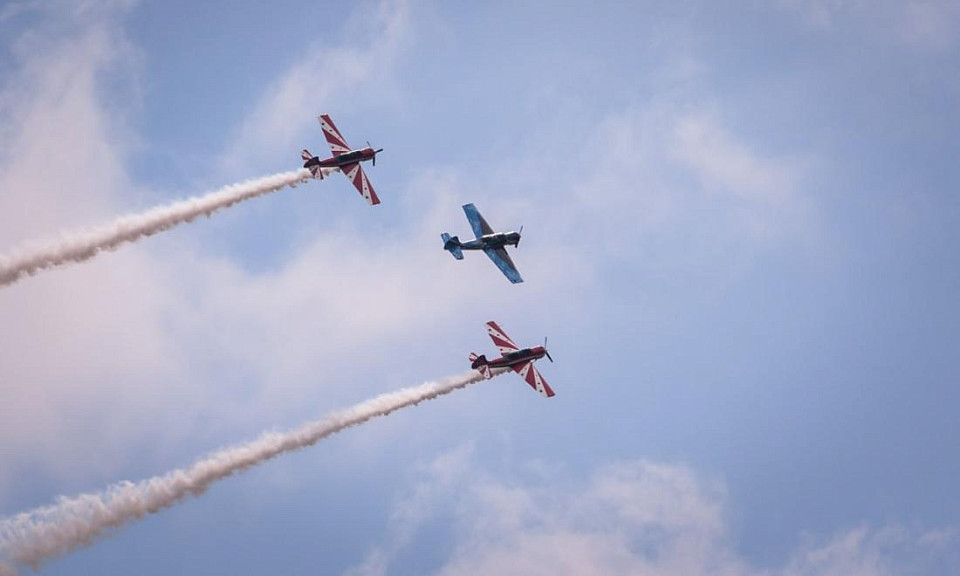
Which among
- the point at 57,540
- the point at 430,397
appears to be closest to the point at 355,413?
the point at 430,397

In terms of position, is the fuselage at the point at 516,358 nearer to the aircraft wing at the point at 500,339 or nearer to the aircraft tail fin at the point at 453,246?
the aircraft wing at the point at 500,339

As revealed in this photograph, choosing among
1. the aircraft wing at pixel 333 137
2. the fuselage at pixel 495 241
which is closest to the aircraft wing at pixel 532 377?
the fuselage at pixel 495 241

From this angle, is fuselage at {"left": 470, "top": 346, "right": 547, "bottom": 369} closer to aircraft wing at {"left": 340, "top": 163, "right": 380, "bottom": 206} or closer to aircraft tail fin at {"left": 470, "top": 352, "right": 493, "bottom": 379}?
aircraft tail fin at {"left": 470, "top": 352, "right": 493, "bottom": 379}

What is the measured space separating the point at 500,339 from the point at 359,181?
16.3m

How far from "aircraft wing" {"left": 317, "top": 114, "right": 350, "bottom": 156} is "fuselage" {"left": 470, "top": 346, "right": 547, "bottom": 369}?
20.1m

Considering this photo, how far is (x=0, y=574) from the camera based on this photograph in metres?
90.0

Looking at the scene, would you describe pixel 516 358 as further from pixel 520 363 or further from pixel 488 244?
pixel 488 244

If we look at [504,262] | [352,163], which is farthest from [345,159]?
[504,262]

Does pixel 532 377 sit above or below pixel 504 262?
below

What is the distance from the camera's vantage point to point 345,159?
362 feet

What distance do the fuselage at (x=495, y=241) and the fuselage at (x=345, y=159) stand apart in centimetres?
1005

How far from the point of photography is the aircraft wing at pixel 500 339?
104 metres

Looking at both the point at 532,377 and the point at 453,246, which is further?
the point at 453,246

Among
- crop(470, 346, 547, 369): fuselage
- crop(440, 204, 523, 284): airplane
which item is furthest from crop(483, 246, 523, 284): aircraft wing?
crop(470, 346, 547, 369): fuselage
